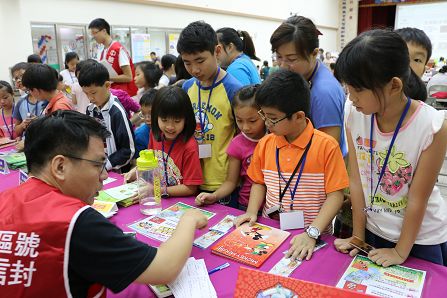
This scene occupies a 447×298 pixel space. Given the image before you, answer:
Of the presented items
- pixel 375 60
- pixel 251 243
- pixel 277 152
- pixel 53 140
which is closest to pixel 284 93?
pixel 277 152

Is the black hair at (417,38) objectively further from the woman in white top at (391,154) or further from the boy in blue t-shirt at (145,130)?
the boy in blue t-shirt at (145,130)

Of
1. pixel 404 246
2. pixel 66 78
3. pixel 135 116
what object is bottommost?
pixel 404 246

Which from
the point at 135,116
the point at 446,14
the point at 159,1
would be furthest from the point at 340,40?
the point at 135,116

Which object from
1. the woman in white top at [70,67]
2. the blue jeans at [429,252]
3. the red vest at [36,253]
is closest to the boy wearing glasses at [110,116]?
the red vest at [36,253]

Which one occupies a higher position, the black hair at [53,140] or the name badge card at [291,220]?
the black hair at [53,140]

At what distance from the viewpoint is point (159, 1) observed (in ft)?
24.2

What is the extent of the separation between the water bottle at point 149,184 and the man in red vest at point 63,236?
533 mm

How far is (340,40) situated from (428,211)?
14968mm

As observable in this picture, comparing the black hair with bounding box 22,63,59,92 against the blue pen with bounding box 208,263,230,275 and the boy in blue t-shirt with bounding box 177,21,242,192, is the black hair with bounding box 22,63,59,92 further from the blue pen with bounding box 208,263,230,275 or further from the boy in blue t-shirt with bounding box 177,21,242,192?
the blue pen with bounding box 208,263,230,275

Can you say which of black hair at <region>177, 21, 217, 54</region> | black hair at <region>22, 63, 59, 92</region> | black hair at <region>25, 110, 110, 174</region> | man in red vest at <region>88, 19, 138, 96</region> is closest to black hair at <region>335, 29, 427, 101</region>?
black hair at <region>25, 110, 110, 174</region>

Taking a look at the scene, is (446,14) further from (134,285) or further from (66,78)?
(134,285)

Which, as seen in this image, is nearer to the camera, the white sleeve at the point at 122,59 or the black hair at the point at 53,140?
the black hair at the point at 53,140

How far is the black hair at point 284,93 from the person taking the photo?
4.59 ft

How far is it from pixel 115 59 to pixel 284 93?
2.91m
